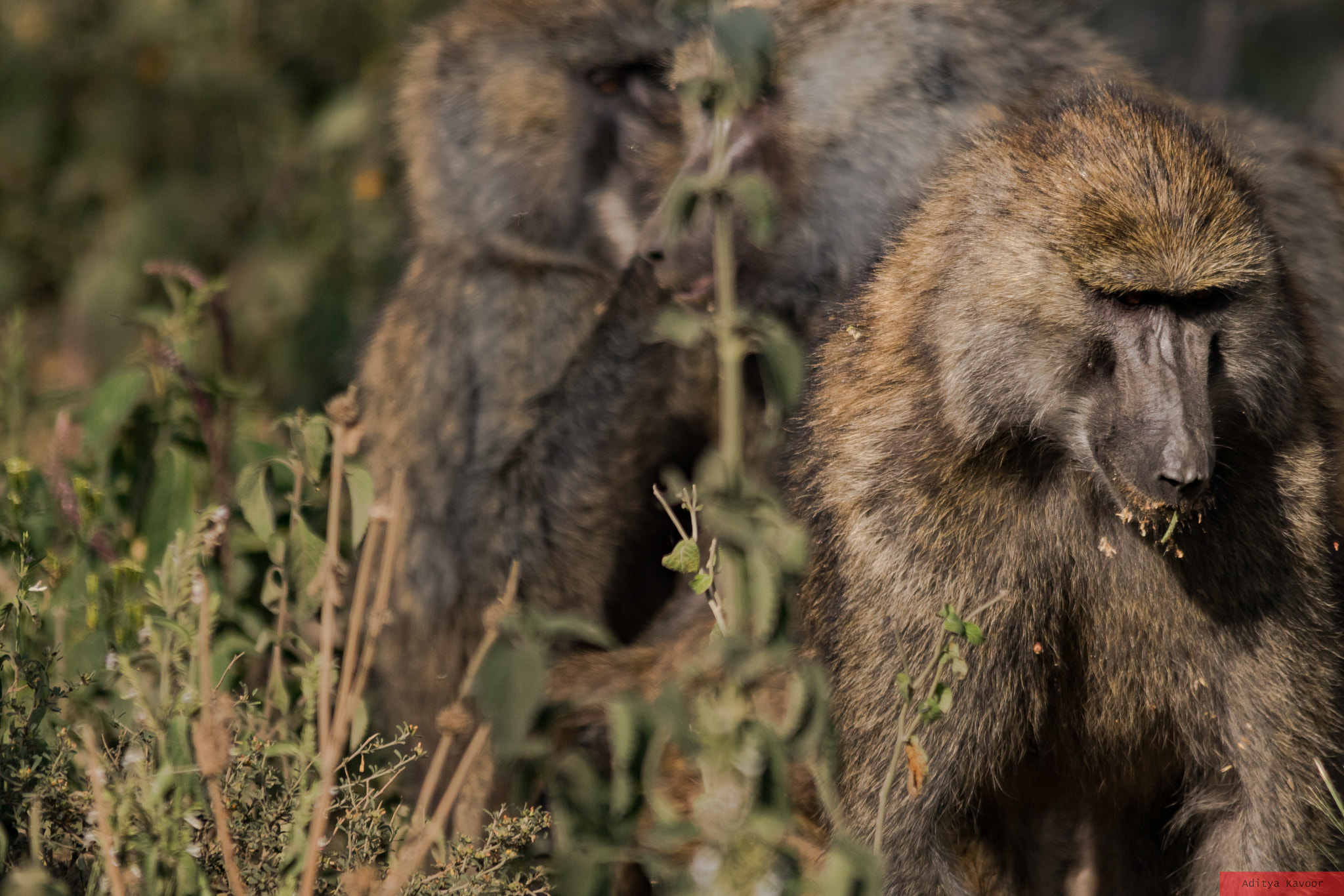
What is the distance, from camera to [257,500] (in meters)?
2.34

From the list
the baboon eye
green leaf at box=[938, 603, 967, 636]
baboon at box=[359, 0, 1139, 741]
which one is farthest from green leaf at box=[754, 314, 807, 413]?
the baboon eye

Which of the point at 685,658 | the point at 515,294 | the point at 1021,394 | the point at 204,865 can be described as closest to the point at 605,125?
the point at 515,294

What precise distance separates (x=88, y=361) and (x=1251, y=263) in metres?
4.07

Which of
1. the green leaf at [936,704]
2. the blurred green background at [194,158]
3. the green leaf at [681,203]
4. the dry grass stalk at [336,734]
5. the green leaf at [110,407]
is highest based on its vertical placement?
the green leaf at [681,203]

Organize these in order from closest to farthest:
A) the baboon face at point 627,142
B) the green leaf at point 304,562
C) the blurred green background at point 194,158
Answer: the green leaf at point 304,562 < the baboon face at point 627,142 < the blurred green background at point 194,158

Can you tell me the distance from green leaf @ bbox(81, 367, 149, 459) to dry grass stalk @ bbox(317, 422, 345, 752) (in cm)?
91

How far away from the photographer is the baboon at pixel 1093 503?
2068mm

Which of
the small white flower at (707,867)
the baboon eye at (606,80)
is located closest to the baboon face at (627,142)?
the baboon eye at (606,80)

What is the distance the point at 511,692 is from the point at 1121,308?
0.98 m

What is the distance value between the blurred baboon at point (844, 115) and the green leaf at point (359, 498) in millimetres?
965

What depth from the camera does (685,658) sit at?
2836mm

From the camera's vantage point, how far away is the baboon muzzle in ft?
6.30

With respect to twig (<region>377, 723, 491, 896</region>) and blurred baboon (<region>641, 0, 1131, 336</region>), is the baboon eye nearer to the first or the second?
blurred baboon (<region>641, 0, 1131, 336</region>)

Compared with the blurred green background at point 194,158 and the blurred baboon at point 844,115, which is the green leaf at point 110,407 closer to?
the blurred baboon at point 844,115
